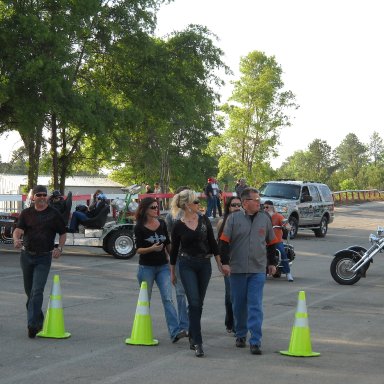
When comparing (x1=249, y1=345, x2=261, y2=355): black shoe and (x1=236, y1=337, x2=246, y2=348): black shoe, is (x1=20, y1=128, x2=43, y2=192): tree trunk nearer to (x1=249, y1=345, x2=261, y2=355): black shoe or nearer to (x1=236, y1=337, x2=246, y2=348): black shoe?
(x1=236, y1=337, x2=246, y2=348): black shoe

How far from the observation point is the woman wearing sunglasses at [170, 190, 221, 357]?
926 centimetres

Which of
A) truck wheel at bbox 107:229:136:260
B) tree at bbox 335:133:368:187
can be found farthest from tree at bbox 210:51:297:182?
tree at bbox 335:133:368:187

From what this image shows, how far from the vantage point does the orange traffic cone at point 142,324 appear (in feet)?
31.9

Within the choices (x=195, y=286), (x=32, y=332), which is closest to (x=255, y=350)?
(x=195, y=286)

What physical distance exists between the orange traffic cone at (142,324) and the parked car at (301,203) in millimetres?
19151

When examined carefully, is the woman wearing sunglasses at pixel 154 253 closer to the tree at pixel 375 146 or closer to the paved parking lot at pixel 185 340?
the paved parking lot at pixel 185 340

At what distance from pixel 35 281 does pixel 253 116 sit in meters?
55.3

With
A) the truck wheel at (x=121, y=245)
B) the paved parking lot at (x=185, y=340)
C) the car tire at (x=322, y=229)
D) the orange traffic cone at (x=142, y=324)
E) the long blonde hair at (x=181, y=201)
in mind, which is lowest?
the paved parking lot at (x=185, y=340)

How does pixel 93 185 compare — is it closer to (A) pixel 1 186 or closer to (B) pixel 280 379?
(A) pixel 1 186

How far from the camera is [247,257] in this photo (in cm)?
955

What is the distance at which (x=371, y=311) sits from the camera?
43.4 feet

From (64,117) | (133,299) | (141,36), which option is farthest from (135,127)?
(133,299)

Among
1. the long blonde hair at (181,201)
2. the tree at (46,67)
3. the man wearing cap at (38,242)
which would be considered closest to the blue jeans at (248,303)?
the long blonde hair at (181,201)

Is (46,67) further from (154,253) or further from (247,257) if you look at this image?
(247,257)
